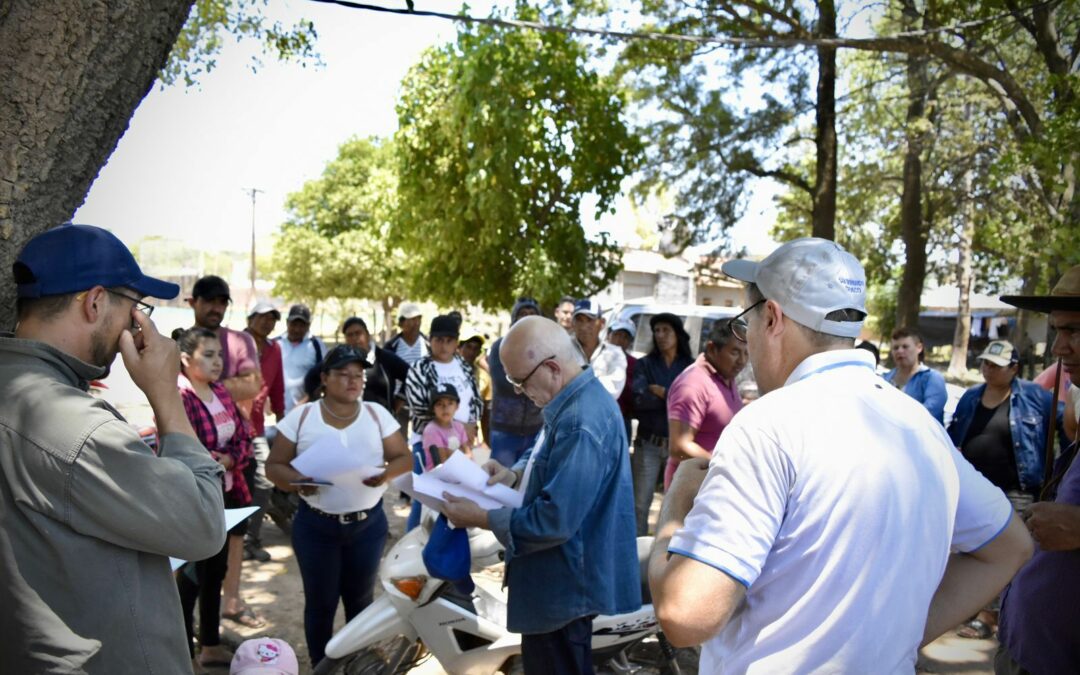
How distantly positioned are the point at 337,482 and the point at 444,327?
2668mm

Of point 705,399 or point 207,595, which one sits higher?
point 705,399

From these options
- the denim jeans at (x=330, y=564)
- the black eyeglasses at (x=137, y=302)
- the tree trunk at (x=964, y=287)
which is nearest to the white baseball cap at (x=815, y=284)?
the black eyeglasses at (x=137, y=302)

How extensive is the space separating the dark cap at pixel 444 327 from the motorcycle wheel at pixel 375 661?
10.1 ft

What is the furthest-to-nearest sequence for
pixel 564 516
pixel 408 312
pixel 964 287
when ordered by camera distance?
pixel 964 287 < pixel 408 312 < pixel 564 516

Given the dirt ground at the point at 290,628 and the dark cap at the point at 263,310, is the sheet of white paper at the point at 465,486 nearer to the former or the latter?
the dirt ground at the point at 290,628

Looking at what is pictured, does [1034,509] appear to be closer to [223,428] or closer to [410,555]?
[410,555]

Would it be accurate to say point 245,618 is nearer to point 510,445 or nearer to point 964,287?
point 510,445

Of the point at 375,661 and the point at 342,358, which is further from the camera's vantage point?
the point at 342,358

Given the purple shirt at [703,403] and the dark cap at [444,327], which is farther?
the dark cap at [444,327]

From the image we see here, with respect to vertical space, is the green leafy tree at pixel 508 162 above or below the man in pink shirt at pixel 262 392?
above

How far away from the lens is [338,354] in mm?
4301

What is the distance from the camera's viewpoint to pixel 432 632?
379 cm

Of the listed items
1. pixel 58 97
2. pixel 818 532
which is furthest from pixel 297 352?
pixel 818 532

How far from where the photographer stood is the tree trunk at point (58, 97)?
2.16 meters
